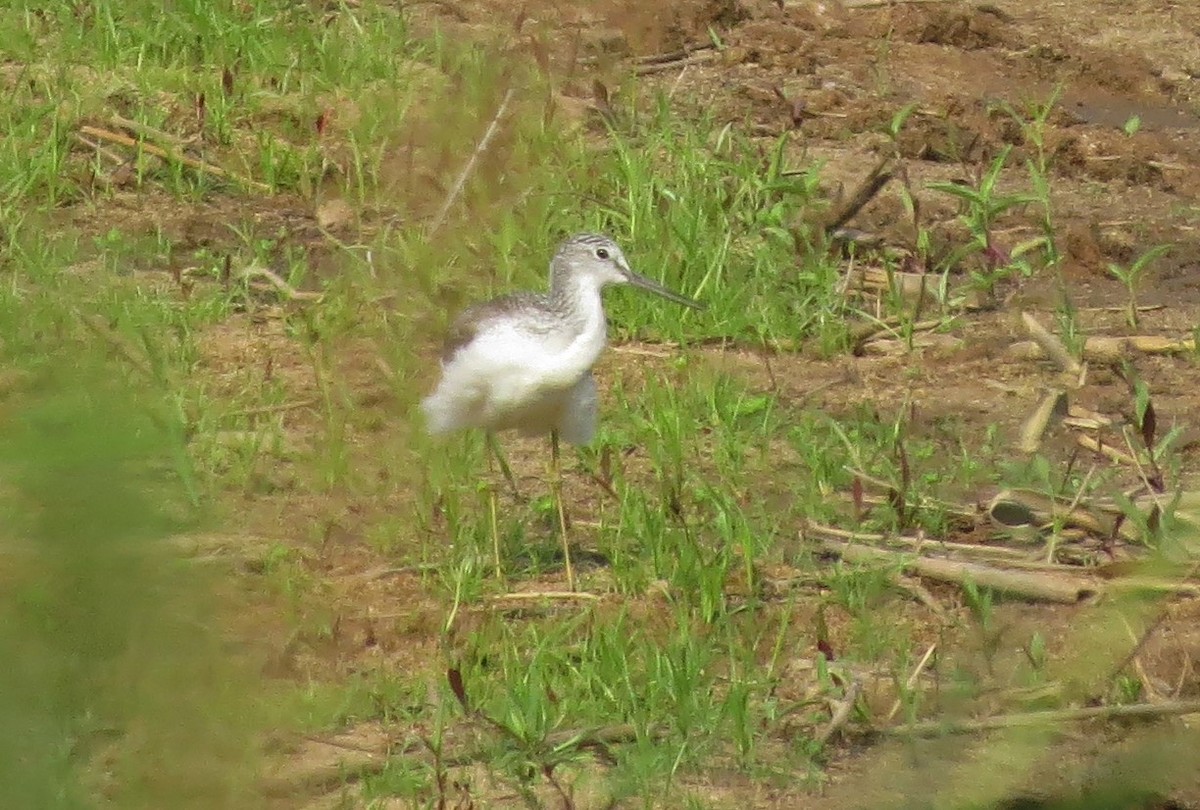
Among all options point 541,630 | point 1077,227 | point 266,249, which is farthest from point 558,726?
point 1077,227

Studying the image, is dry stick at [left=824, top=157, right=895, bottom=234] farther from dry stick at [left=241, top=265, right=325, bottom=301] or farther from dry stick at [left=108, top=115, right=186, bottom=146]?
dry stick at [left=108, top=115, right=186, bottom=146]

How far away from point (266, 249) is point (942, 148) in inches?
103

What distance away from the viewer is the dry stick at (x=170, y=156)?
7191mm

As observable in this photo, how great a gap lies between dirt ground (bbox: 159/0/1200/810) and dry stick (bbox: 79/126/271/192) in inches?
39.7

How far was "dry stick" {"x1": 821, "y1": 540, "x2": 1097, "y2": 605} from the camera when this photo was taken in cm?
476

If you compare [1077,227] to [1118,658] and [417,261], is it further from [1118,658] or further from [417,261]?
[417,261]

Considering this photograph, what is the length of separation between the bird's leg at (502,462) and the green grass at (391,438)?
1.8 inches

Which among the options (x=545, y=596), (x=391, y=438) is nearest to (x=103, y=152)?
(x=545, y=596)

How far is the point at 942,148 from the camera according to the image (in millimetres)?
7691

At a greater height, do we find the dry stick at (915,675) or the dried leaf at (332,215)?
the dried leaf at (332,215)

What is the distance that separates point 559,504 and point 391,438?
3581 mm

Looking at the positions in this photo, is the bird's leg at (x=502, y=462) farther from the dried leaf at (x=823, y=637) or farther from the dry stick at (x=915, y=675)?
the dry stick at (x=915, y=675)

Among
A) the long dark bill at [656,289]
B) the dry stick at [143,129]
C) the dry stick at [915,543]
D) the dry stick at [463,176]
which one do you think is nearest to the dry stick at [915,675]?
the dry stick at [915,543]

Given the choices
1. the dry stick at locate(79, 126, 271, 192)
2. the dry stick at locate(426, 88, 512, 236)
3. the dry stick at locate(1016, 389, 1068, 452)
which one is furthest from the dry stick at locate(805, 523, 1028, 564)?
the dry stick at locate(426, 88, 512, 236)
